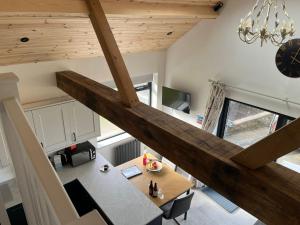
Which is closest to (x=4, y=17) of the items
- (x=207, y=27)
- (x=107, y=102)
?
(x=107, y=102)

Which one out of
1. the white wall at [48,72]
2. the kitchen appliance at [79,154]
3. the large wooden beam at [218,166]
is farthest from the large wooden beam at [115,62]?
the kitchen appliance at [79,154]

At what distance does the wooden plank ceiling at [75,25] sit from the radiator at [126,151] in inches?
83.9

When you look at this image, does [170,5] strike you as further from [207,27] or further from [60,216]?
[60,216]

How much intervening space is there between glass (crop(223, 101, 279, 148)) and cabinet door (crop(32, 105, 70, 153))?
320 centimetres

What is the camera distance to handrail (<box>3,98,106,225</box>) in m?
0.56

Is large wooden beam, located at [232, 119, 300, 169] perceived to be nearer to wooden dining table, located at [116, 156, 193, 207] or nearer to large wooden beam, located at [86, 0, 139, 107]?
large wooden beam, located at [86, 0, 139, 107]

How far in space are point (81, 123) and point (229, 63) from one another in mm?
2910

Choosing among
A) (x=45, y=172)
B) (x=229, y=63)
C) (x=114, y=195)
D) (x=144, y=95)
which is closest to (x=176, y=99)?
(x=144, y=95)

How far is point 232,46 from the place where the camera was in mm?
4195

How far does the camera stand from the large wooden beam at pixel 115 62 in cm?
192

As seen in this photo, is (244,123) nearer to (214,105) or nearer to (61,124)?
(214,105)

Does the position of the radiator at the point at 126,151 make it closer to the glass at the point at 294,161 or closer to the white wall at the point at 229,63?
the white wall at the point at 229,63

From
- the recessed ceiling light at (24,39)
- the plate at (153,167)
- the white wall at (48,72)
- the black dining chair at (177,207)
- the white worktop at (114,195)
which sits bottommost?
the black dining chair at (177,207)

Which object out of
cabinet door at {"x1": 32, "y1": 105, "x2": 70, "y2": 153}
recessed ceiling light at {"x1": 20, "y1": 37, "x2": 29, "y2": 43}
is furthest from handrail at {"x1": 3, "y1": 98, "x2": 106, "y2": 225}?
cabinet door at {"x1": 32, "y1": 105, "x2": 70, "y2": 153}
